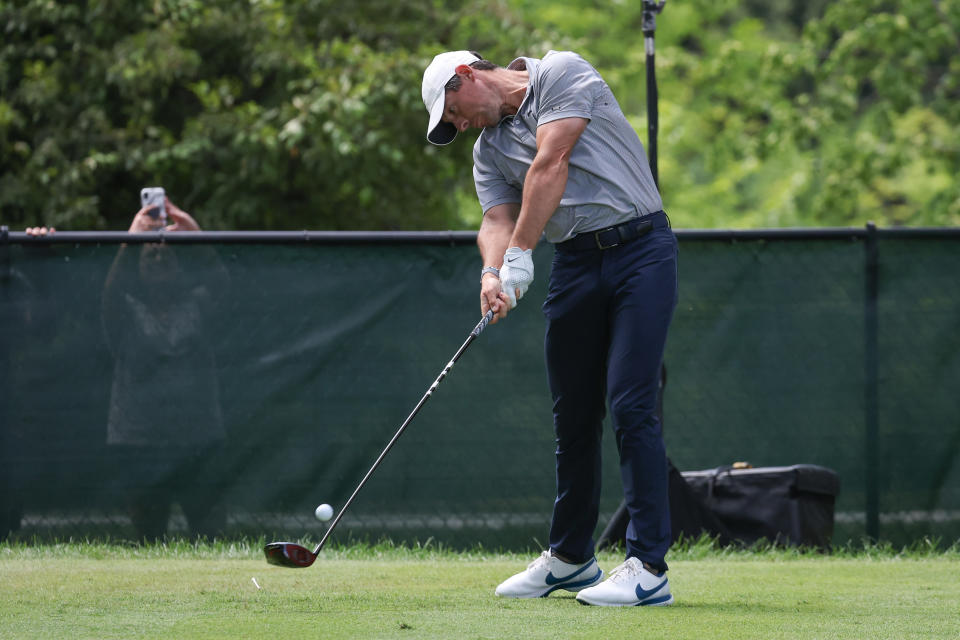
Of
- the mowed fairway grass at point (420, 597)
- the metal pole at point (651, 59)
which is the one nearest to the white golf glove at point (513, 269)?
the mowed fairway grass at point (420, 597)

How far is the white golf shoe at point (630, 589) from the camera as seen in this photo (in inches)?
153

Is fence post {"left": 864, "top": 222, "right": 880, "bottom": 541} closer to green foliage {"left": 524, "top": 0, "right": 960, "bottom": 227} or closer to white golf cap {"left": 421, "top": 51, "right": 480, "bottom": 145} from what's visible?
white golf cap {"left": 421, "top": 51, "right": 480, "bottom": 145}

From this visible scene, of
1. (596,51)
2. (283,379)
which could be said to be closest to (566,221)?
(283,379)

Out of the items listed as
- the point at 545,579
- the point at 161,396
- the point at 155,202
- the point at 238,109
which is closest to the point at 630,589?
the point at 545,579

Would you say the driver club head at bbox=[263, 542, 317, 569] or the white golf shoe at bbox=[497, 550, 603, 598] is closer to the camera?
the driver club head at bbox=[263, 542, 317, 569]

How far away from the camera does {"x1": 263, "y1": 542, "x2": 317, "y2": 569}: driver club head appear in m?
3.99

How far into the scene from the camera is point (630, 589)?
388 centimetres

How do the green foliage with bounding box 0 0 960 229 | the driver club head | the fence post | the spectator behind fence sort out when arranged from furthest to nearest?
the green foliage with bounding box 0 0 960 229, the fence post, the spectator behind fence, the driver club head

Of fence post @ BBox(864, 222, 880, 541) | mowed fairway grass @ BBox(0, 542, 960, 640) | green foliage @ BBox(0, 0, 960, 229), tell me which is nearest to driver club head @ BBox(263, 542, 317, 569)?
mowed fairway grass @ BBox(0, 542, 960, 640)

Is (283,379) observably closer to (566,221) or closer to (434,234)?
(434,234)

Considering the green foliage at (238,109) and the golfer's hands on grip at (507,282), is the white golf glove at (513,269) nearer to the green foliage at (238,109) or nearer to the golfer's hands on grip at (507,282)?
the golfer's hands on grip at (507,282)

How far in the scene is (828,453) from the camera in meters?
5.81

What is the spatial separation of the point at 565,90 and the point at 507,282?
636mm

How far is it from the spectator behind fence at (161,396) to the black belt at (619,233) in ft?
7.70
